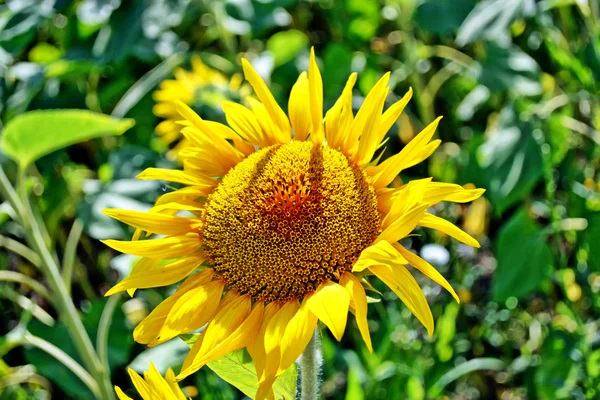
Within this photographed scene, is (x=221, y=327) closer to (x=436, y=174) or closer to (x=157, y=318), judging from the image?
(x=157, y=318)

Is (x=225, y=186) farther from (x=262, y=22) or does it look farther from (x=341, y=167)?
(x=262, y=22)

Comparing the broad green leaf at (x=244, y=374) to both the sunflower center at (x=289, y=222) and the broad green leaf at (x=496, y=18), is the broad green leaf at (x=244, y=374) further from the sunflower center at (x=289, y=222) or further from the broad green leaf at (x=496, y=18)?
the broad green leaf at (x=496, y=18)

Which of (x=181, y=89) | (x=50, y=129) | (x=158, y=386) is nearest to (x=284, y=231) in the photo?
(x=158, y=386)

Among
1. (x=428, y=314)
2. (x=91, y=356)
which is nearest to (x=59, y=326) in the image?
(x=91, y=356)

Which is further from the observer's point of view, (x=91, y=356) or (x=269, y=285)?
(x=91, y=356)

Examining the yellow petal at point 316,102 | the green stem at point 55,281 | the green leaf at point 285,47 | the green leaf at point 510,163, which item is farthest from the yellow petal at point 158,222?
the green leaf at point 285,47

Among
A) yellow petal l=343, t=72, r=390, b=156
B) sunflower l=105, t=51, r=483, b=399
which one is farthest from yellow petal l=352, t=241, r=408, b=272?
yellow petal l=343, t=72, r=390, b=156

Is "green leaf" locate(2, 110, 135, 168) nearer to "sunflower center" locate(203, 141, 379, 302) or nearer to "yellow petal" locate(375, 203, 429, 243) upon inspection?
"sunflower center" locate(203, 141, 379, 302)
